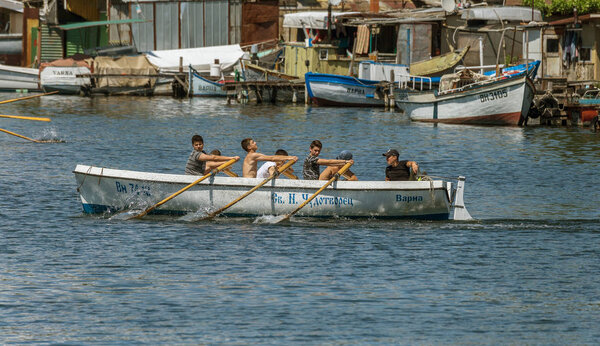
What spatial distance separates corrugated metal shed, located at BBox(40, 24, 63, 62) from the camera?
240 feet

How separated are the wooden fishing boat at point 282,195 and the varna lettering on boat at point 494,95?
79.6 feet

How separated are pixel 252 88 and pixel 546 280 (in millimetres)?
45330

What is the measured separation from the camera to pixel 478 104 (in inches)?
1855

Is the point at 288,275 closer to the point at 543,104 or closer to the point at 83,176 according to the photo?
the point at 83,176

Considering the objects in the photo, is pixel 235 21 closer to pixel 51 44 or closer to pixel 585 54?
pixel 51 44

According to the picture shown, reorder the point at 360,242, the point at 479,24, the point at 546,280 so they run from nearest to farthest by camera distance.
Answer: the point at 546,280 < the point at 360,242 < the point at 479,24

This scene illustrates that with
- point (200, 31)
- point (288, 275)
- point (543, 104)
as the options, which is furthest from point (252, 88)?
point (288, 275)

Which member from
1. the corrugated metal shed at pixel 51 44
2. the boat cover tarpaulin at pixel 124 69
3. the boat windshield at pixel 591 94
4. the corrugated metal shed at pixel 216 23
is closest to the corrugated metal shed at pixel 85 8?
the corrugated metal shed at pixel 51 44

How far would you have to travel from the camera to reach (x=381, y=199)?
2200 centimetres

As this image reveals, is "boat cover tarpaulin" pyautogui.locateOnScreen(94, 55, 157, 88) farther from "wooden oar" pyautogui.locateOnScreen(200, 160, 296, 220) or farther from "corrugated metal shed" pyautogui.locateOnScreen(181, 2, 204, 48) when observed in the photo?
"wooden oar" pyautogui.locateOnScreen(200, 160, 296, 220)

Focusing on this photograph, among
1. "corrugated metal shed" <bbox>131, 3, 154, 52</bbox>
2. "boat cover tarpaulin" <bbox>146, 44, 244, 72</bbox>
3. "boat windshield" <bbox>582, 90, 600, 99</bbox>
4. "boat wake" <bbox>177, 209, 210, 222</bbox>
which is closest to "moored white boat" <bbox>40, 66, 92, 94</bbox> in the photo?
"boat cover tarpaulin" <bbox>146, 44, 244, 72</bbox>

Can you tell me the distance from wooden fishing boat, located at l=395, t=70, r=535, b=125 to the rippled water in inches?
532

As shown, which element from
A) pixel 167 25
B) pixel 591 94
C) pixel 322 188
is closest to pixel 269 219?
pixel 322 188

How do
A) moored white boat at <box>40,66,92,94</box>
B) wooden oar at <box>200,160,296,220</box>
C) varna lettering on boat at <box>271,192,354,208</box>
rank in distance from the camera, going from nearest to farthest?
wooden oar at <box>200,160,296,220</box>
varna lettering on boat at <box>271,192,354,208</box>
moored white boat at <box>40,66,92,94</box>
